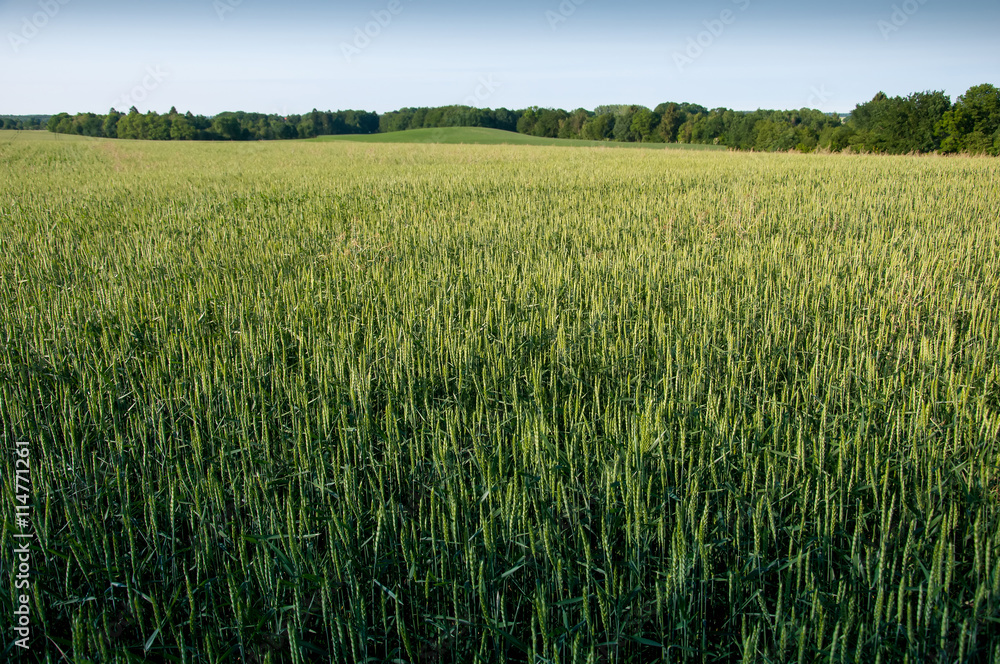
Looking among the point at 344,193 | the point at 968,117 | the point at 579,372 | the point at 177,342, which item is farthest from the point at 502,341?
the point at 968,117

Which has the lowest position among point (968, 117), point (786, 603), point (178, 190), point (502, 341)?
point (786, 603)

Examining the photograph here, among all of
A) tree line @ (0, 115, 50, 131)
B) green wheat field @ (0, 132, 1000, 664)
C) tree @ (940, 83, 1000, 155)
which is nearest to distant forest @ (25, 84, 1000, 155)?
tree @ (940, 83, 1000, 155)

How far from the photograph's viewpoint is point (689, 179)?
1166 centimetres

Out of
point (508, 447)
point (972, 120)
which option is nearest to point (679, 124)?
point (972, 120)

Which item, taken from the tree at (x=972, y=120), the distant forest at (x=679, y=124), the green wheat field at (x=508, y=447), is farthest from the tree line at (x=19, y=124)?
the tree at (x=972, y=120)

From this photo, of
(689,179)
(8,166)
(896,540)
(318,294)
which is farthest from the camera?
(8,166)

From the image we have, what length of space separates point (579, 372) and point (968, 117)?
129 feet

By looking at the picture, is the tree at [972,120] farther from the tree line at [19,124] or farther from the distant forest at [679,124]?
the tree line at [19,124]

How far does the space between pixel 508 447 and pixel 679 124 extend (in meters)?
71.1

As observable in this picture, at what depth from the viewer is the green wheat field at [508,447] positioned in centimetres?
146

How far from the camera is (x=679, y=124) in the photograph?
65562 millimetres

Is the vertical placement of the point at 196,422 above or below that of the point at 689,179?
below

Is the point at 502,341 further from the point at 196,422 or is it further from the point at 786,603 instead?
the point at 786,603

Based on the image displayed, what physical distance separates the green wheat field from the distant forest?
109 ft
